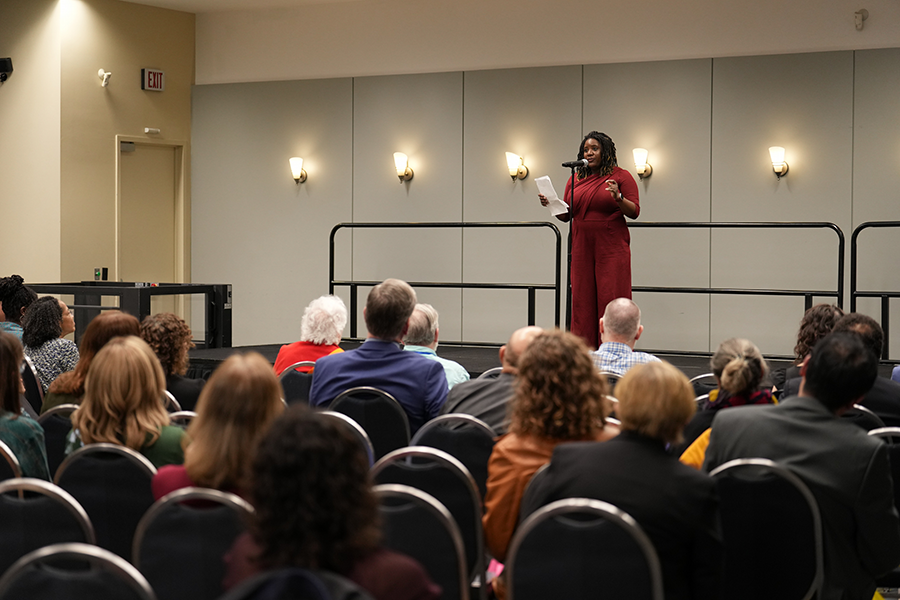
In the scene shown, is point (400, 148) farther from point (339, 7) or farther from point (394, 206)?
point (339, 7)

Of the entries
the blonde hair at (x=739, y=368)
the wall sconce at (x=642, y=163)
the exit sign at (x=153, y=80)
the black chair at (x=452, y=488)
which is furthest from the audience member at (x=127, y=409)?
the exit sign at (x=153, y=80)

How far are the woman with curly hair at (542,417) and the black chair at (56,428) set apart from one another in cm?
136

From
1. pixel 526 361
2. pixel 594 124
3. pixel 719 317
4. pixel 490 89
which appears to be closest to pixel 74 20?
pixel 490 89

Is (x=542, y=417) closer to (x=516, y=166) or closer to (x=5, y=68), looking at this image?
(x=516, y=166)

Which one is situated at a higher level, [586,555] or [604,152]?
[604,152]

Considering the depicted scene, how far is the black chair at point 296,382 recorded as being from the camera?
13.0 feet

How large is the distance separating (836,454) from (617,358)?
5.13 ft

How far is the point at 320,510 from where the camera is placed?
51.9 inches

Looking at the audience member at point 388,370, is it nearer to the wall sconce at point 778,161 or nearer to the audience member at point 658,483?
the audience member at point 658,483

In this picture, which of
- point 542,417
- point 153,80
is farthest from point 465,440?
point 153,80

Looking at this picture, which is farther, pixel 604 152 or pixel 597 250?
pixel 597 250

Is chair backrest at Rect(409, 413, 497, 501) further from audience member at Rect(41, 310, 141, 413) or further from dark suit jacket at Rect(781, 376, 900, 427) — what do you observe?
→ audience member at Rect(41, 310, 141, 413)

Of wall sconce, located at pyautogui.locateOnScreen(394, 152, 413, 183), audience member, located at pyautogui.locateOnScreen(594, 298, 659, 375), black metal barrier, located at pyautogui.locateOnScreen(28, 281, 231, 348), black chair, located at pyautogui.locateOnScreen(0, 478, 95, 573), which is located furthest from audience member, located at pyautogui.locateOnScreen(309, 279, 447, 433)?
wall sconce, located at pyautogui.locateOnScreen(394, 152, 413, 183)

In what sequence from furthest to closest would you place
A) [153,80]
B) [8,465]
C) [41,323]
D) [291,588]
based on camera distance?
[153,80] < [41,323] < [8,465] < [291,588]
